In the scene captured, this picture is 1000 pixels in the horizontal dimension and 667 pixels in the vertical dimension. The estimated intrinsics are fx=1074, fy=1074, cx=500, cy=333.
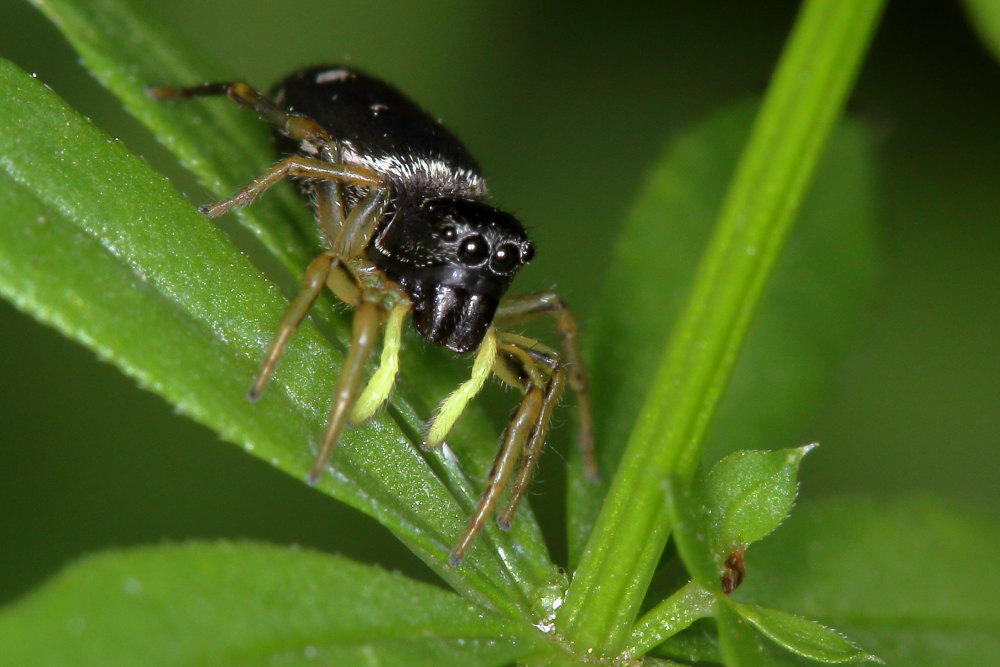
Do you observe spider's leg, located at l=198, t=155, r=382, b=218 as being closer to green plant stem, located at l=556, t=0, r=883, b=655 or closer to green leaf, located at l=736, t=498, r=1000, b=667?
green plant stem, located at l=556, t=0, r=883, b=655

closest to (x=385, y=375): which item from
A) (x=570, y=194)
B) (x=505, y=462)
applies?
(x=505, y=462)

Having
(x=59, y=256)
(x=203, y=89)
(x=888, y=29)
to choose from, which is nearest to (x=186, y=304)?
(x=59, y=256)

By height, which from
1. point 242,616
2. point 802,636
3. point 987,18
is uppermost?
point 987,18

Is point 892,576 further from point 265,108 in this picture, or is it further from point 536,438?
point 265,108

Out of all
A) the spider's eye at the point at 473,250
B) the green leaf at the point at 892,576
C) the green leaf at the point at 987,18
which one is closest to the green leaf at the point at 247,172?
the spider's eye at the point at 473,250

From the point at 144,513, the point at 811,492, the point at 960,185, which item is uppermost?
the point at 960,185

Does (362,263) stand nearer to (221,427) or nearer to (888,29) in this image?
(221,427)
